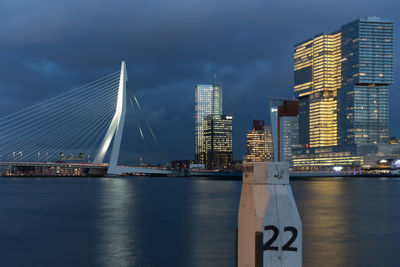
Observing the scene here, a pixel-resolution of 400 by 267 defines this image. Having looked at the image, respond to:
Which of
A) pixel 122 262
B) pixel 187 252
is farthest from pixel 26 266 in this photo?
pixel 187 252

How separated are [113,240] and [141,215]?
15.0 metres

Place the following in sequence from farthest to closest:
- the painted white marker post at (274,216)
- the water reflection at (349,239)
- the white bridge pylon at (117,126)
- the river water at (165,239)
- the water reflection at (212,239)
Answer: the white bridge pylon at (117,126) < the river water at (165,239) < the water reflection at (212,239) < the water reflection at (349,239) < the painted white marker post at (274,216)

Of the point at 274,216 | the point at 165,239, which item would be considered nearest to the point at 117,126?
the point at 165,239

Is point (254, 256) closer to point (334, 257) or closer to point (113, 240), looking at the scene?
point (334, 257)

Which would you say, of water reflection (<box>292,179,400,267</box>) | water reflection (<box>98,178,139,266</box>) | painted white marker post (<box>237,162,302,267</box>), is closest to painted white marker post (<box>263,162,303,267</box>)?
painted white marker post (<box>237,162,302,267</box>)

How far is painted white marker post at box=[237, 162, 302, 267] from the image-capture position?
16.9 feet

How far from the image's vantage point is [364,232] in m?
28.7

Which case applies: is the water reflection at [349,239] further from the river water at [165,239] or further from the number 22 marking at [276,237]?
the number 22 marking at [276,237]

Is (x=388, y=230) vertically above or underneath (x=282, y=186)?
underneath

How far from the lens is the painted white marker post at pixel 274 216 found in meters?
5.16

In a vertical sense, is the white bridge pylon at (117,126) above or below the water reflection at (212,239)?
above

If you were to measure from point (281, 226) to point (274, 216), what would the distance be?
0.13 metres

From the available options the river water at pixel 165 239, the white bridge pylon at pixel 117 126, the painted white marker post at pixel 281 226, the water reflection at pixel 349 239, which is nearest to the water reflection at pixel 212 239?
the river water at pixel 165 239

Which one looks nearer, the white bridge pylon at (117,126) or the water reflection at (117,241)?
the water reflection at (117,241)
